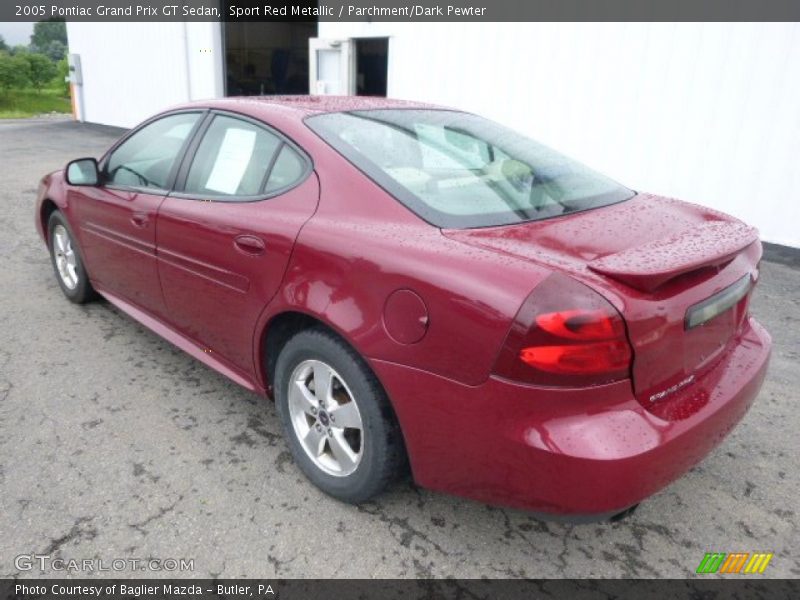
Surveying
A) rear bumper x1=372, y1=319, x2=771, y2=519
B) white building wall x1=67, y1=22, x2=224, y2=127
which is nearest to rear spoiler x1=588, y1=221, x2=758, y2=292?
rear bumper x1=372, y1=319, x2=771, y2=519

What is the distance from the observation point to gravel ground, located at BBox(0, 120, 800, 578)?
2.12 meters

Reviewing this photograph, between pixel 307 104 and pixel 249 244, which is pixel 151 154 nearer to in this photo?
pixel 307 104

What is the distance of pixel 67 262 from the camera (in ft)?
14.1

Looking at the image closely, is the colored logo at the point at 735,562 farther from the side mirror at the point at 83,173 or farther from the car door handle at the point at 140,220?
the side mirror at the point at 83,173

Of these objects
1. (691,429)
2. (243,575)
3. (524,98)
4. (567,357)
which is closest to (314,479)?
(243,575)

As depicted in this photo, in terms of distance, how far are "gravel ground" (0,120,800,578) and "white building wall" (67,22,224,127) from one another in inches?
421

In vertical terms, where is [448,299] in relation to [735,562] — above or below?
above

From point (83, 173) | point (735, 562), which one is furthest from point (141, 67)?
point (735, 562)

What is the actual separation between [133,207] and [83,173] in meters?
0.60

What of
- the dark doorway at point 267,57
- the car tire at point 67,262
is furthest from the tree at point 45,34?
the car tire at point 67,262

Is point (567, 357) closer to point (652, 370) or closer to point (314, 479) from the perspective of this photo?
point (652, 370)

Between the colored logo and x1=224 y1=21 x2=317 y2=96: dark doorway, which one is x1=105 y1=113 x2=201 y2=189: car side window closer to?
the colored logo

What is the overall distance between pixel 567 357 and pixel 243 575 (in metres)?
1.27

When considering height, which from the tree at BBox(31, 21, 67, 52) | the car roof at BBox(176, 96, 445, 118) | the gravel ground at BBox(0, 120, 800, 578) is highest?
the tree at BBox(31, 21, 67, 52)
